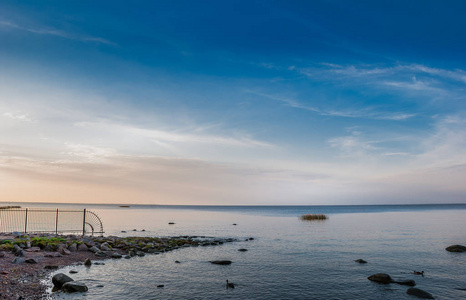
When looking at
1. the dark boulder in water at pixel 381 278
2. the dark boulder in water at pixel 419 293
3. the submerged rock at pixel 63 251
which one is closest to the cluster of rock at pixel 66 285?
the submerged rock at pixel 63 251

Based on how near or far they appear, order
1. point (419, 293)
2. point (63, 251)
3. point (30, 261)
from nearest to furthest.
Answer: point (419, 293) < point (30, 261) < point (63, 251)

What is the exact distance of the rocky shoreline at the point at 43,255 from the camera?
63.5ft

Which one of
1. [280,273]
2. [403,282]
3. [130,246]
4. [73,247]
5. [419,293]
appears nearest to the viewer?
[419,293]

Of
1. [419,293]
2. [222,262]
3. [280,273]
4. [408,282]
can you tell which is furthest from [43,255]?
[408,282]

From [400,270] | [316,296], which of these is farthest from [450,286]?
[316,296]

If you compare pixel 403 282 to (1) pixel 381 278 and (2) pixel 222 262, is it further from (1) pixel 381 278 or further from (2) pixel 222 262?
(2) pixel 222 262

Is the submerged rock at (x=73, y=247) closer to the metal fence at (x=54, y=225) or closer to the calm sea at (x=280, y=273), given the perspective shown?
the metal fence at (x=54, y=225)

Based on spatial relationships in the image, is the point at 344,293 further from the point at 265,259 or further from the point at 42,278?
the point at 42,278

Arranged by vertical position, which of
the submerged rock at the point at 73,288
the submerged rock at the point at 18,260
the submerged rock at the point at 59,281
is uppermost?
the submerged rock at the point at 18,260

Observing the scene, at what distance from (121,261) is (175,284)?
1082 cm

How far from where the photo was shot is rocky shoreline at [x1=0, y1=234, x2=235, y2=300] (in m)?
19.3

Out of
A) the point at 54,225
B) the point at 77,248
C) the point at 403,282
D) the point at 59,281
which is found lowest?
the point at 54,225

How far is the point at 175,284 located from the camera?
2288cm

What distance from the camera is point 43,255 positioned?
29.1 m
